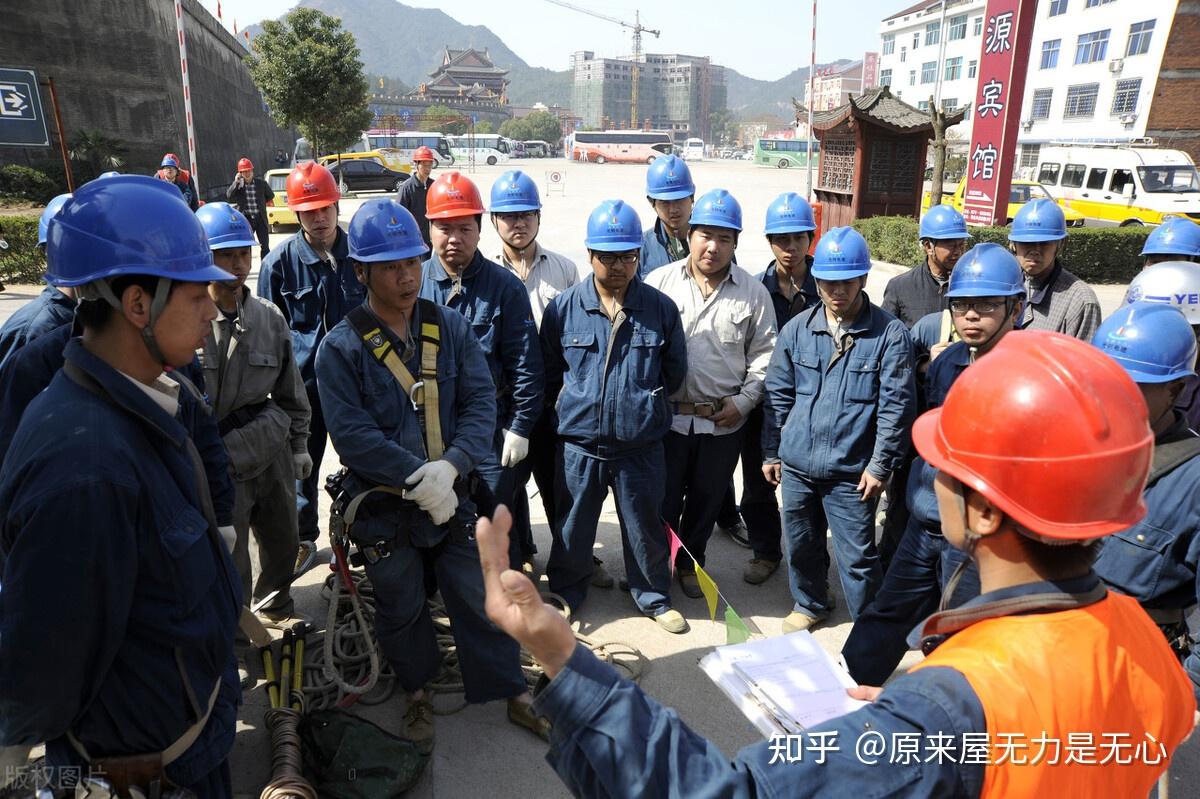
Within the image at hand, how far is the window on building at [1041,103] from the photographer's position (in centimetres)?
4122

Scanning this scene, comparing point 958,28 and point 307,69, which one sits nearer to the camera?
point 307,69

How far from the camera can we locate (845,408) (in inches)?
140

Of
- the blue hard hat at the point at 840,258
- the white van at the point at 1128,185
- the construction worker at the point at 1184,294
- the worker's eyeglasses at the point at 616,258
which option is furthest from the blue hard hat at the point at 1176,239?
the white van at the point at 1128,185

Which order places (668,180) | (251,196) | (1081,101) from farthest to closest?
(1081,101) < (251,196) < (668,180)

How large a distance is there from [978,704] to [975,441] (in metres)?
0.40

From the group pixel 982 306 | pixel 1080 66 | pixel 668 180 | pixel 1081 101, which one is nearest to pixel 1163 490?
pixel 982 306

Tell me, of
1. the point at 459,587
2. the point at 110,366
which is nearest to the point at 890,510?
the point at 459,587

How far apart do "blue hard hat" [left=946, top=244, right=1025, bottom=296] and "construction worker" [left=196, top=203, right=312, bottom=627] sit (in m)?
3.09

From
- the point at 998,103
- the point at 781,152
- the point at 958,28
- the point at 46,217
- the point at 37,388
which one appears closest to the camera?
the point at 46,217

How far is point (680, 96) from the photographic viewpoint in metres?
147

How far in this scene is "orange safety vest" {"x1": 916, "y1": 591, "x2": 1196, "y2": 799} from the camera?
108cm

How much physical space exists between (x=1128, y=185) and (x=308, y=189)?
17.8 metres

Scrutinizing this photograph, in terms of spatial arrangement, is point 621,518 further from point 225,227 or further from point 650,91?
point 650,91

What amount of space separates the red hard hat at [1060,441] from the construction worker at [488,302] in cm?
277
